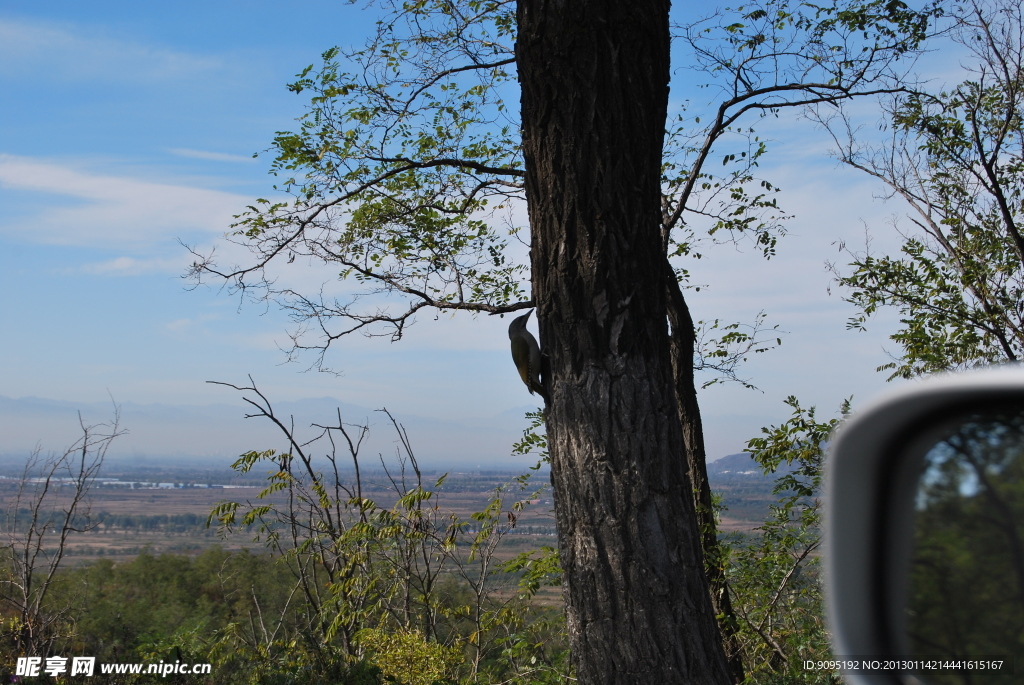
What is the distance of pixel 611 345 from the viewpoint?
283 centimetres

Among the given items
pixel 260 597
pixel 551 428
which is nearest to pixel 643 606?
pixel 551 428

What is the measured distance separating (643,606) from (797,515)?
7.39ft

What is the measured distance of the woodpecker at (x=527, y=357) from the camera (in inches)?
118

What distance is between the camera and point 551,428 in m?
2.96

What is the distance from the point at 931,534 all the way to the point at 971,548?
89 mm

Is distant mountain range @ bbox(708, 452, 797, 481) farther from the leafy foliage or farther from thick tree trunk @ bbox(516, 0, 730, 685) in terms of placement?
thick tree trunk @ bbox(516, 0, 730, 685)

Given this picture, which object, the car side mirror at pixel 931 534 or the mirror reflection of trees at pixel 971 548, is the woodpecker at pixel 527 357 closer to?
the car side mirror at pixel 931 534

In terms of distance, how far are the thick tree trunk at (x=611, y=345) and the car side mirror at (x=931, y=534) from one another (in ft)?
5.32

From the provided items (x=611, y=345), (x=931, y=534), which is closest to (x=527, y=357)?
(x=611, y=345)

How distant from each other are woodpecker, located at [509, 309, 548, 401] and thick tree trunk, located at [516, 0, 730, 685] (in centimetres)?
7

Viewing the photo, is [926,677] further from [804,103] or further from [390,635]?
[804,103]

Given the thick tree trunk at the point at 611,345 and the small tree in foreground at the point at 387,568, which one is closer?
the thick tree trunk at the point at 611,345

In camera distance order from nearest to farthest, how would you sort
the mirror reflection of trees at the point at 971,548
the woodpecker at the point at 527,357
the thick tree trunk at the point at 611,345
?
the mirror reflection of trees at the point at 971,548 < the thick tree trunk at the point at 611,345 < the woodpecker at the point at 527,357

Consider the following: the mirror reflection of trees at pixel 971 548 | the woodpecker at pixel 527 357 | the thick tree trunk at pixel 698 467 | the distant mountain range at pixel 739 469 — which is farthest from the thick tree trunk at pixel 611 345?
the distant mountain range at pixel 739 469
